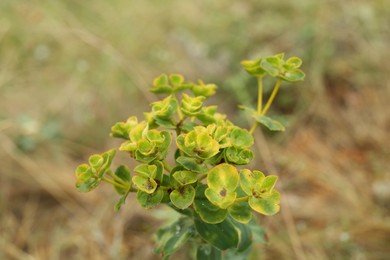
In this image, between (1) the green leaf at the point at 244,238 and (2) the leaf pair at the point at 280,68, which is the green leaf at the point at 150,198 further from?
(2) the leaf pair at the point at 280,68

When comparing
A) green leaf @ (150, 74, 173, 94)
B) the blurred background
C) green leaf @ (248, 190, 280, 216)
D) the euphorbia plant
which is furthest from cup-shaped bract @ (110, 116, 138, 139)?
the blurred background

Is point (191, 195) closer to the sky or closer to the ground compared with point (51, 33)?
closer to the sky

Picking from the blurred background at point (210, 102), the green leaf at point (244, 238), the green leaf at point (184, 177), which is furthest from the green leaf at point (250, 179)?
the blurred background at point (210, 102)

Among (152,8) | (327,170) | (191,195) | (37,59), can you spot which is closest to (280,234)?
(327,170)

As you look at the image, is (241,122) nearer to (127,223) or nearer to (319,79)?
(319,79)

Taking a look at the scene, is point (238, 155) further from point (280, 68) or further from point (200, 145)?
point (280, 68)

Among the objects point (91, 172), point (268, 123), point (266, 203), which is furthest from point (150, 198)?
point (268, 123)
